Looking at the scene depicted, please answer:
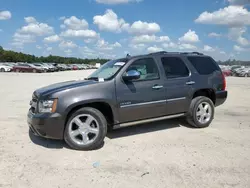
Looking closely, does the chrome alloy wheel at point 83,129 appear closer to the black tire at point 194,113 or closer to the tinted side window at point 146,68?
the tinted side window at point 146,68

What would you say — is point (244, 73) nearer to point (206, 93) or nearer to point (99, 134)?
point (206, 93)

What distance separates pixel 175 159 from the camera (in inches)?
155

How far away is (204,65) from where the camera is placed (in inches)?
235

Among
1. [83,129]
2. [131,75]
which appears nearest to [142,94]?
[131,75]

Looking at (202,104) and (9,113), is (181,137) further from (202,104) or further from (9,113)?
(9,113)

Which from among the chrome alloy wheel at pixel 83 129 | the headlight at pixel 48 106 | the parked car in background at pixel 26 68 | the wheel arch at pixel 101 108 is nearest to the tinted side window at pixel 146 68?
the wheel arch at pixel 101 108

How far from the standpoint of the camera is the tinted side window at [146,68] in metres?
5.03

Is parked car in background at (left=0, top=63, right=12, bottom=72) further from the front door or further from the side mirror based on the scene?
the side mirror

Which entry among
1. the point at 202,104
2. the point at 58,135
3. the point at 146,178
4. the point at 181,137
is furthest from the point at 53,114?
the point at 202,104

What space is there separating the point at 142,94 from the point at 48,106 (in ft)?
6.17

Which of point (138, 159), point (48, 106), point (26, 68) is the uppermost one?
point (26, 68)

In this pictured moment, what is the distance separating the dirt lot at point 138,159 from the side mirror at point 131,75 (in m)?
1.30

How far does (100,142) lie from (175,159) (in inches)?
55.9

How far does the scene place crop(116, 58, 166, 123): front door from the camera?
15.4 feet
